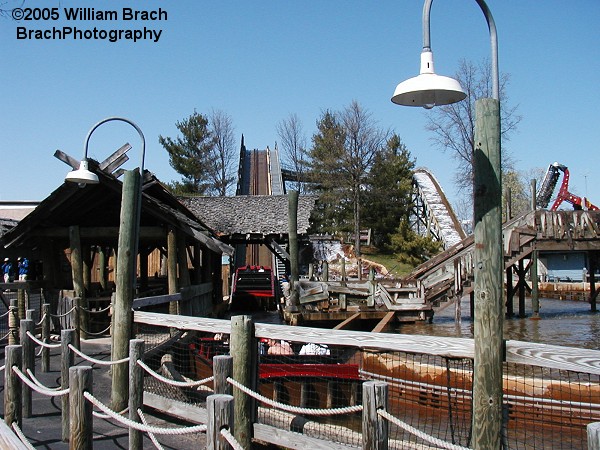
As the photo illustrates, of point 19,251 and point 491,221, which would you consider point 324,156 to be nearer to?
point 19,251

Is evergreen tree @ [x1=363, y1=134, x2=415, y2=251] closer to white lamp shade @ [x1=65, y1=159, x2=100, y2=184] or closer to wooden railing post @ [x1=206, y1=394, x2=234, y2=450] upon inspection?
white lamp shade @ [x1=65, y1=159, x2=100, y2=184]

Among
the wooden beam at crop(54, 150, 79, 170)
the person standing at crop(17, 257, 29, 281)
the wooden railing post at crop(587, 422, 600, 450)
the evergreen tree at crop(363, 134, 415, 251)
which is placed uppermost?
the evergreen tree at crop(363, 134, 415, 251)

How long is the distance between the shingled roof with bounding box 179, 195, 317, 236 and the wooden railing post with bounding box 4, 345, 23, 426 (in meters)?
19.4

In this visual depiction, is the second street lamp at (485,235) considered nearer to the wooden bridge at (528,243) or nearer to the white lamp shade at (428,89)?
the white lamp shade at (428,89)

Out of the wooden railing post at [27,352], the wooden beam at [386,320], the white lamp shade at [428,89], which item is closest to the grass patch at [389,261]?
the wooden beam at [386,320]

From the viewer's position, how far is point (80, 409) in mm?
4902

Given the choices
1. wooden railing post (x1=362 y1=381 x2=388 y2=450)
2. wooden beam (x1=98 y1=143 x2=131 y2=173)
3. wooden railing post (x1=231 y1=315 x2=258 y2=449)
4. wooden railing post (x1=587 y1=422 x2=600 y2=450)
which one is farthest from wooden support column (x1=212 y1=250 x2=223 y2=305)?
wooden railing post (x1=587 y1=422 x2=600 y2=450)

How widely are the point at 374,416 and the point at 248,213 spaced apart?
23.7 m

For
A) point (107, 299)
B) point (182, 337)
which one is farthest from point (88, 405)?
point (107, 299)

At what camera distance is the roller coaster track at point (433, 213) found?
140 ft

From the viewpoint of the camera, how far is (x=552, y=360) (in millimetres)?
4465

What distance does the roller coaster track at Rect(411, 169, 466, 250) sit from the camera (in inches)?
1684

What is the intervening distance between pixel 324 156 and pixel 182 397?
36199 millimetres

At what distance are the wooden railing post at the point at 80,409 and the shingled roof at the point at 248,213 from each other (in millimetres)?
20640
